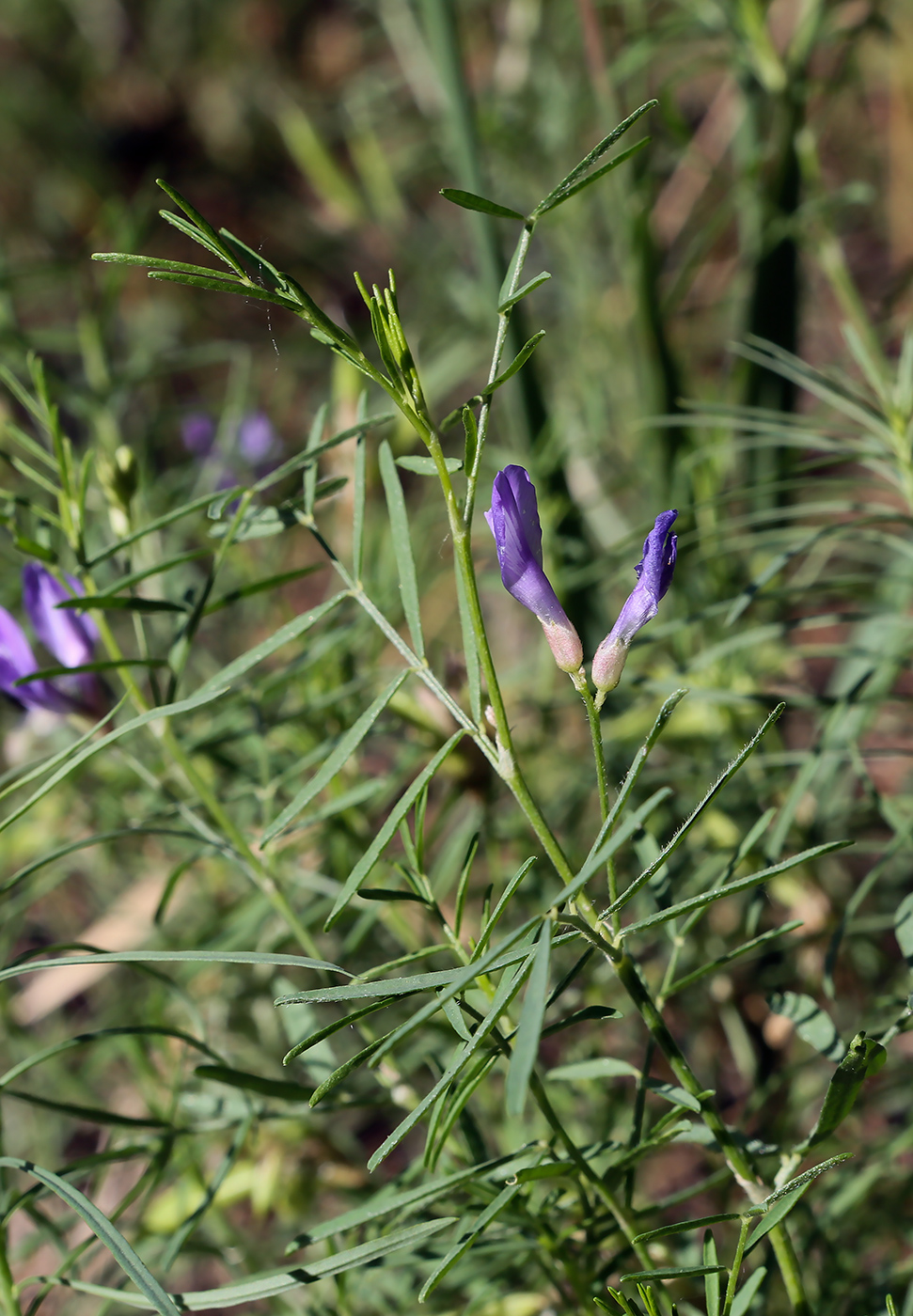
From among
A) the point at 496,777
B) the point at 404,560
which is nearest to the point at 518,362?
the point at 404,560

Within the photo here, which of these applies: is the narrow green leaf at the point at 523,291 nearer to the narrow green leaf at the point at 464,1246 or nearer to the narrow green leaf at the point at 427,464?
the narrow green leaf at the point at 427,464

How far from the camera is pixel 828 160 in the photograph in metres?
2.03

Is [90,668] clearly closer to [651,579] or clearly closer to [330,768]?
[330,768]

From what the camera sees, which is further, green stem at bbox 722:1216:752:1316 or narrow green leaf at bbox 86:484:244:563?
narrow green leaf at bbox 86:484:244:563

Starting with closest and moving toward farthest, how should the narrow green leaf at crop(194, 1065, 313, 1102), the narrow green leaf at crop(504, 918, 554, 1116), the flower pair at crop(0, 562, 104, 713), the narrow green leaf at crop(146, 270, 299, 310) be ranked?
the narrow green leaf at crop(504, 918, 554, 1116), the narrow green leaf at crop(146, 270, 299, 310), the narrow green leaf at crop(194, 1065, 313, 1102), the flower pair at crop(0, 562, 104, 713)

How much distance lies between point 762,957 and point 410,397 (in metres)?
0.66

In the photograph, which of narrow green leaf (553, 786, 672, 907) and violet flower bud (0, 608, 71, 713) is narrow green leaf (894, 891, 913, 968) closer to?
narrow green leaf (553, 786, 672, 907)

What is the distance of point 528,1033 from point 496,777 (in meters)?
0.48

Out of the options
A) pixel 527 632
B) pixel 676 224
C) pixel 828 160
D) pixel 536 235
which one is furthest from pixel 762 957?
pixel 828 160

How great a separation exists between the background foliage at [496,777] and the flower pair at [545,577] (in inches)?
2.7

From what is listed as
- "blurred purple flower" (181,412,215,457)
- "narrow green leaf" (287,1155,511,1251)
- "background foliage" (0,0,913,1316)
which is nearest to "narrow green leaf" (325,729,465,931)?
"background foliage" (0,0,913,1316)

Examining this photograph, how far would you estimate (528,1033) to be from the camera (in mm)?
305

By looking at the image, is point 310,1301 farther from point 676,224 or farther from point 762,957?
point 676,224

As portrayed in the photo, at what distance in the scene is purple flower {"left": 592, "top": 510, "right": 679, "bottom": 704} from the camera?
40 cm
